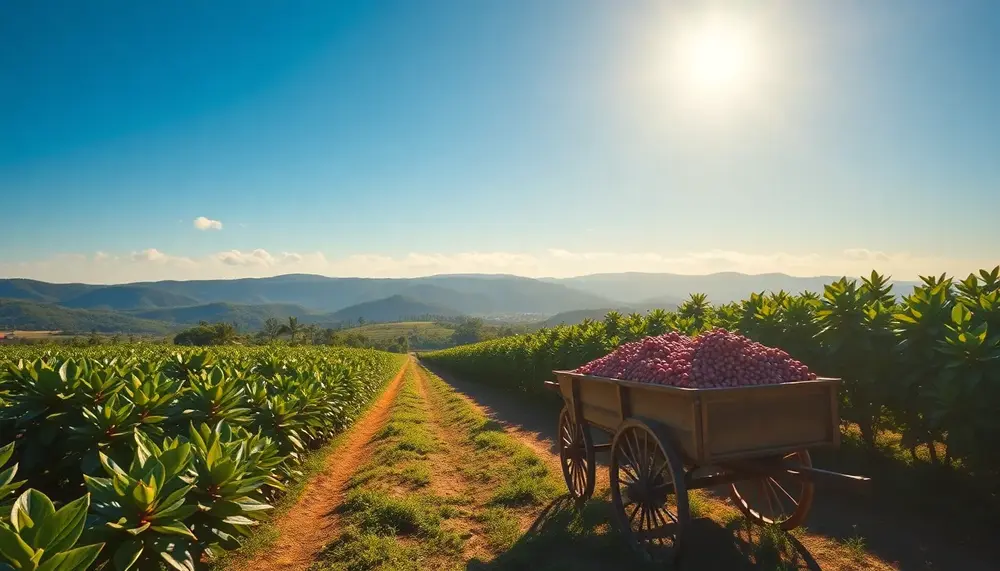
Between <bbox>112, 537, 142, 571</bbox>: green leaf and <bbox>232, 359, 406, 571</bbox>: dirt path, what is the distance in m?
2.27

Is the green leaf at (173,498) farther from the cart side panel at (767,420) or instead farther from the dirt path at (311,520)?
the cart side panel at (767,420)

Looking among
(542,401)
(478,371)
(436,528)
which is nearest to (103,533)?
(436,528)

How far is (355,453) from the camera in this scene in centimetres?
1030

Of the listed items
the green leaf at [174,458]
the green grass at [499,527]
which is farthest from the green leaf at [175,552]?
the green grass at [499,527]

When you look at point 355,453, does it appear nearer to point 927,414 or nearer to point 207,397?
point 207,397

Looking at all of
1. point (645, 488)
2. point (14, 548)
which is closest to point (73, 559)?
point (14, 548)

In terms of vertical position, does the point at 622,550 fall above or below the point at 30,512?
below

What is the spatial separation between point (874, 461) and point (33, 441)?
11.1m

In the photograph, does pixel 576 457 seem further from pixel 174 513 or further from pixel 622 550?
pixel 174 513

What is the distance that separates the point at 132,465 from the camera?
11.1ft

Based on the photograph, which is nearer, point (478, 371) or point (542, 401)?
point (542, 401)

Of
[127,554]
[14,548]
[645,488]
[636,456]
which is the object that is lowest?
[645,488]

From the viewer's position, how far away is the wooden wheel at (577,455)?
19.4ft

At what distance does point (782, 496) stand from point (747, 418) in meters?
3.15
